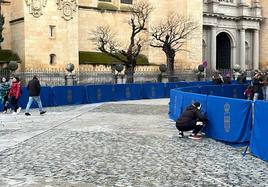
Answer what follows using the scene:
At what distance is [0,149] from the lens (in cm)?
1170

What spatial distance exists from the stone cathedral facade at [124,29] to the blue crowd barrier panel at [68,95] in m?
10.2

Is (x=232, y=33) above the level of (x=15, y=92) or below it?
above

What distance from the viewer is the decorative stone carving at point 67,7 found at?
123ft

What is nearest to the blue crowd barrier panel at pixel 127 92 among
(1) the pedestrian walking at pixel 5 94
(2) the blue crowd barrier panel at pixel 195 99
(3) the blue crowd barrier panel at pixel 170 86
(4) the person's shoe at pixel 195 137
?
(3) the blue crowd barrier panel at pixel 170 86

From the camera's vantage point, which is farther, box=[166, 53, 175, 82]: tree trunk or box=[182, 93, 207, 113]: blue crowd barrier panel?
box=[166, 53, 175, 82]: tree trunk

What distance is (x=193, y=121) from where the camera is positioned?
43.5 ft

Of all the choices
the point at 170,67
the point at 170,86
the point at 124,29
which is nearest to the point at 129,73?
the point at 170,86

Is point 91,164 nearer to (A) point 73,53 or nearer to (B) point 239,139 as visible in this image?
(B) point 239,139

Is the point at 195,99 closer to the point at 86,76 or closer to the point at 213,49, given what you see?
the point at 86,76

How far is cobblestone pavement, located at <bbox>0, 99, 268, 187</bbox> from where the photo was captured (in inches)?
338

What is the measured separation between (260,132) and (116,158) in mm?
3155

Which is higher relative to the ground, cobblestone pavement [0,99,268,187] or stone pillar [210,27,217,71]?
stone pillar [210,27,217,71]

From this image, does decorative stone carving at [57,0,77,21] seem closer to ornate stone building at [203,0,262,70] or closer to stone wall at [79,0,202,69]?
stone wall at [79,0,202,69]

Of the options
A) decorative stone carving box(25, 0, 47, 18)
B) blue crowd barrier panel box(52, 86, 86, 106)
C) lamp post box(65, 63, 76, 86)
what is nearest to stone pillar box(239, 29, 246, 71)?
lamp post box(65, 63, 76, 86)
